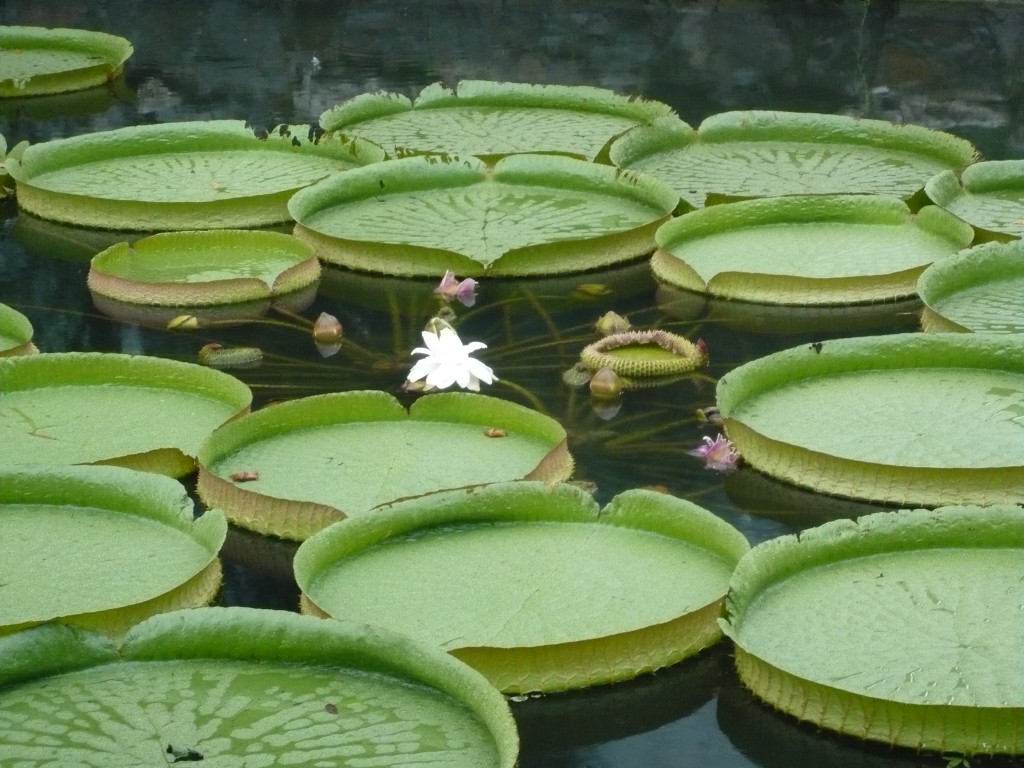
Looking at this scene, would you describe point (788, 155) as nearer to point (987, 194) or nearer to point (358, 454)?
point (987, 194)

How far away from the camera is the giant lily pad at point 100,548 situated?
2861 millimetres

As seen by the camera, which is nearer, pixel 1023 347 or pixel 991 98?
pixel 1023 347

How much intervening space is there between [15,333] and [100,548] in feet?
4.09

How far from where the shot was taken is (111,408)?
378 centimetres

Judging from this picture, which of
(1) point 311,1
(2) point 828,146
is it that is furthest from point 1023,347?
(1) point 311,1

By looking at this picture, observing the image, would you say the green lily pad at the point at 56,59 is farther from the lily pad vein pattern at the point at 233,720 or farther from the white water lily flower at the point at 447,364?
the lily pad vein pattern at the point at 233,720

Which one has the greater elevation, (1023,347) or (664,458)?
(1023,347)

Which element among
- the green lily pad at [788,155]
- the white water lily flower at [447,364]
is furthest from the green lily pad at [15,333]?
the green lily pad at [788,155]

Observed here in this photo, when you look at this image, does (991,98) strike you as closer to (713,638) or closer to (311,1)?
(311,1)

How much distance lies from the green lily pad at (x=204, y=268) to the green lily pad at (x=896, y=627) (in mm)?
2193

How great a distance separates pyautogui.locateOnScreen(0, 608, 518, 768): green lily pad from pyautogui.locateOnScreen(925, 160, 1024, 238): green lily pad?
297 cm

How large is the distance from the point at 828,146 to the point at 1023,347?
2.36 meters

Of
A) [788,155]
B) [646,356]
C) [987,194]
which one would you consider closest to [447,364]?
[646,356]

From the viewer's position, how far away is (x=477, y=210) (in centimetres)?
528
